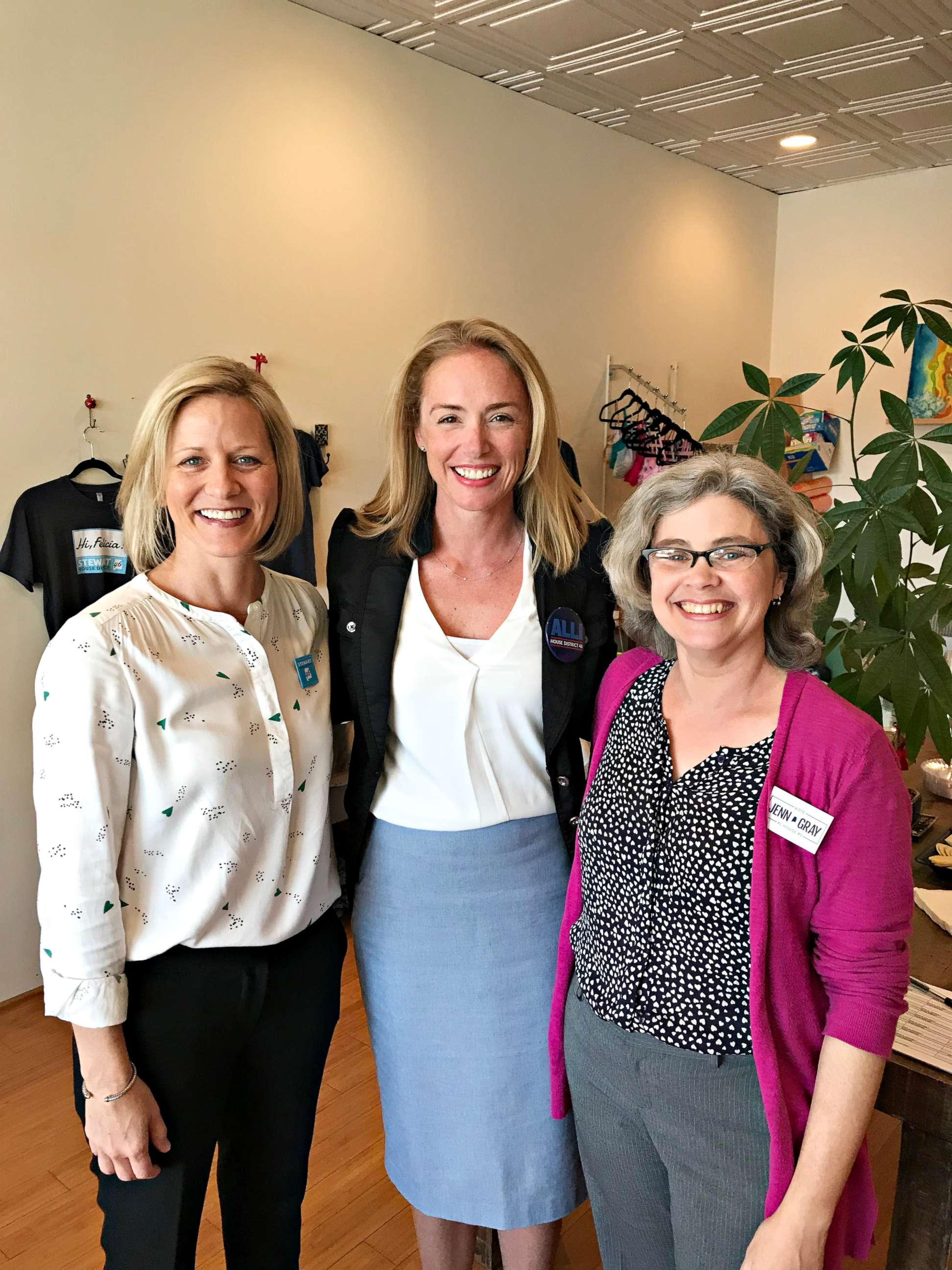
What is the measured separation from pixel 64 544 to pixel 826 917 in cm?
271

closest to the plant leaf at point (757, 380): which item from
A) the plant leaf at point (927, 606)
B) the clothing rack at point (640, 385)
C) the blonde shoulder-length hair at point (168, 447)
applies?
the plant leaf at point (927, 606)

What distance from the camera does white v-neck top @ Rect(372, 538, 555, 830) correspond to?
5.40 ft

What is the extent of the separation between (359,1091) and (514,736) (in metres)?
1.68

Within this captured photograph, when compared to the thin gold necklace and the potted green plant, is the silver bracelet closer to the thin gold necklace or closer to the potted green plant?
the thin gold necklace

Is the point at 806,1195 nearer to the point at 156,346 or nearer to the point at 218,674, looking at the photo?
the point at 218,674

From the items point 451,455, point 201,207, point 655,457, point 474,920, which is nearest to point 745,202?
point 655,457

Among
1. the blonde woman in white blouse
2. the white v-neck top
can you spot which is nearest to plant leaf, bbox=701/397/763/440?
the white v-neck top

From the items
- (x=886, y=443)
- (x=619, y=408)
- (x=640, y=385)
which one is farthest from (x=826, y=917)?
(x=640, y=385)

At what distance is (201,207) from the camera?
3441 mm

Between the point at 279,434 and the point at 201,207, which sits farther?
the point at 201,207

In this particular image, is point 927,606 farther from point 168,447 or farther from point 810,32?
point 810,32

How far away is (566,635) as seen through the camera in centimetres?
168

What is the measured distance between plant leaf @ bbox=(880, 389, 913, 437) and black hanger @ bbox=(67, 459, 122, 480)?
2.34 metres

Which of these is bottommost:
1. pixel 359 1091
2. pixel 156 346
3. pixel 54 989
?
pixel 359 1091
